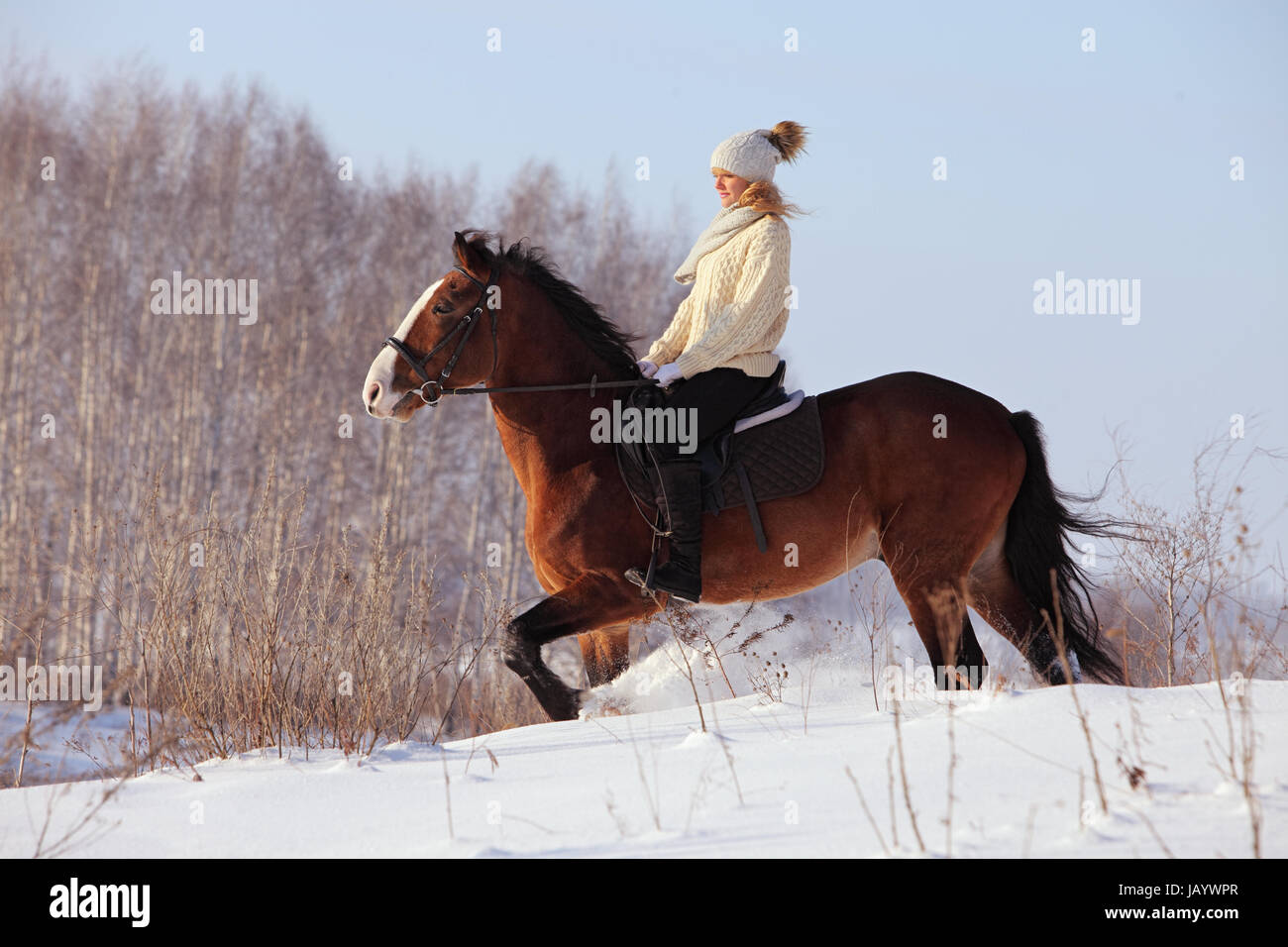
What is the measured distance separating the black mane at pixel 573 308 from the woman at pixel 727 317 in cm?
19

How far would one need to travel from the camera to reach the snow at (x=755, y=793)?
2.81 meters

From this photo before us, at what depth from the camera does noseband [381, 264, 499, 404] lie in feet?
18.4

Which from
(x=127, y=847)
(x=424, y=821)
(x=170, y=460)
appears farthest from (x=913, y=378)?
(x=170, y=460)

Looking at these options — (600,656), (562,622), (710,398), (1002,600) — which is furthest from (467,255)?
(1002,600)

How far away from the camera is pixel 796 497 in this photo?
5652 mm

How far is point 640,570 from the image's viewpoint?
557 centimetres

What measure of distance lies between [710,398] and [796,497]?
65 cm

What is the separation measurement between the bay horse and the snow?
1.02 meters

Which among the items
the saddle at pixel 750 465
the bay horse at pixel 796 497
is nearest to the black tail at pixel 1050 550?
the bay horse at pixel 796 497

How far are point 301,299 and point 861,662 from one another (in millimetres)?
18492

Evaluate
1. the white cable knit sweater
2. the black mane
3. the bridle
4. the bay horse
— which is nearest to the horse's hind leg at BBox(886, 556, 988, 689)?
the bay horse

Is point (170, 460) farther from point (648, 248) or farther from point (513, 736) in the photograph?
point (513, 736)

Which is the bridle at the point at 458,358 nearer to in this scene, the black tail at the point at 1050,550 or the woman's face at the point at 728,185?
the woman's face at the point at 728,185

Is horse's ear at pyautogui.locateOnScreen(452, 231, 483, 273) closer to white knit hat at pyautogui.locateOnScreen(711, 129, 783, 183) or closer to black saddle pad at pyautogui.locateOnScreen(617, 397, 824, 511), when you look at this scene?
black saddle pad at pyautogui.locateOnScreen(617, 397, 824, 511)
